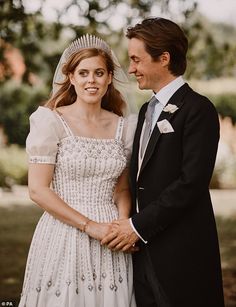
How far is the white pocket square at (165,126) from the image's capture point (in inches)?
113

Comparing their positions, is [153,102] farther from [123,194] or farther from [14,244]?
[14,244]

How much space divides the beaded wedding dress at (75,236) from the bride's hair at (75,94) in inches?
6.6

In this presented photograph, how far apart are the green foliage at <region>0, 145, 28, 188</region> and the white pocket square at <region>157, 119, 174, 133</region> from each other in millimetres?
4812

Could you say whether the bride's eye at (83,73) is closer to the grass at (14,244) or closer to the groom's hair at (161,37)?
the groom's hair at (161,37)

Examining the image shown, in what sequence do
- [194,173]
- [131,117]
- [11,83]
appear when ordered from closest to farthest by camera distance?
[194,173]
[131,117]
[11,83]

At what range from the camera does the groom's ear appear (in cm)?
297

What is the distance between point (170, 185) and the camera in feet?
Answer: 9.36

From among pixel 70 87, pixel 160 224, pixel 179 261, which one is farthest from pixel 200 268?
pixel 70 87

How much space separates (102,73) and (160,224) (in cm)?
79

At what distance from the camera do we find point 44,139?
2910 mm

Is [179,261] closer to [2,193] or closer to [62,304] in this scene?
[62,304]

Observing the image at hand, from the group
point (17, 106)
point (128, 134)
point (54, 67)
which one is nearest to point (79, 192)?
point (128, 134)

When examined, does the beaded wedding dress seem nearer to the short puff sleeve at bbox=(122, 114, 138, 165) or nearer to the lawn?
the short puff sleeve at bbox=(122, 114, 138, 165)

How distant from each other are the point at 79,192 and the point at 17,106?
4.56 meters
